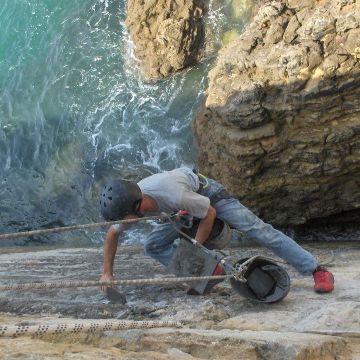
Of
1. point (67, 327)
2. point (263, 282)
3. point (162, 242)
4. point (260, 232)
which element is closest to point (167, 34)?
point (162, 242)

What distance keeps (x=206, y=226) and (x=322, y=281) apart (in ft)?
2.92

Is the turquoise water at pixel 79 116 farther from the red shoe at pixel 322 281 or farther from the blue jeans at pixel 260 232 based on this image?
the red shoe at pixel 322 281

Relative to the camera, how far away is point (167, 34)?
31.5 feet

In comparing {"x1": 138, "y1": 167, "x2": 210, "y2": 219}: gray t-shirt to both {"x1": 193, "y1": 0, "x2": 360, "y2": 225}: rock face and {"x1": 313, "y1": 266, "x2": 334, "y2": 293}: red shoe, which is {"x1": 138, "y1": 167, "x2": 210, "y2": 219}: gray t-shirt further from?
{"x1": 193, "y1": 0, "x2": 360, "y2": 225}: rock face

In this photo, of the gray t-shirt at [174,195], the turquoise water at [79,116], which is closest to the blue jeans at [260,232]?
the gray t-shirt at [174,195]

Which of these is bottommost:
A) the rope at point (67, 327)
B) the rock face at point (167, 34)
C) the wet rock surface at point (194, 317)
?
the wet rock surface at point (194, 317)

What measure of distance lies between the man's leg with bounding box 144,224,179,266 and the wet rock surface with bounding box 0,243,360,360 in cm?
25

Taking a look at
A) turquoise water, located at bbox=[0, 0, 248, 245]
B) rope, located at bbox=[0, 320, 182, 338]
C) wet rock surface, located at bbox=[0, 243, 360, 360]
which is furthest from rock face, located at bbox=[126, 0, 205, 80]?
rope, located at bbox=[0, 320, 182, 338]

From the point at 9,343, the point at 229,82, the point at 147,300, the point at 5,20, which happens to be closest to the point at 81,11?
the point at 5,20

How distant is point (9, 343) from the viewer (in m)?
2.29

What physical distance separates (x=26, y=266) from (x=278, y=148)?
10.8 feet

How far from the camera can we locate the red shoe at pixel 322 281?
3.71 meters

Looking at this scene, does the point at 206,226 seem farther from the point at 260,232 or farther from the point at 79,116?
the point at 79,116

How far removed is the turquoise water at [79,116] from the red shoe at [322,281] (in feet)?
17.1
